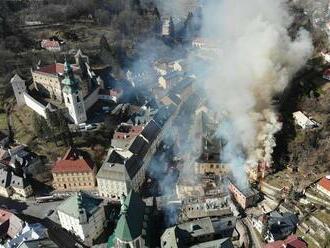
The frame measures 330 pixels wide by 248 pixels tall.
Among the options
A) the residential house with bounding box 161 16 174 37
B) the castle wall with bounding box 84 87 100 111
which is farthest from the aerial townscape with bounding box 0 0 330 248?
the residential house with bounding box 161 16 174 37

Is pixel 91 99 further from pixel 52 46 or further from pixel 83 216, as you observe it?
pixel 83 216

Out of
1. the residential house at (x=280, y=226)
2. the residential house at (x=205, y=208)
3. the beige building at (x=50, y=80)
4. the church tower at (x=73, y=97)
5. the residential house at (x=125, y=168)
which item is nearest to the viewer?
the residential house at (x=280, y=226)

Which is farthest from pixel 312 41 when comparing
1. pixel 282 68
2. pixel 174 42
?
pixel 174 42

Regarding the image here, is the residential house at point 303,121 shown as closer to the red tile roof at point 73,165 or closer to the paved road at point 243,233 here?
the paved road at point 243,233

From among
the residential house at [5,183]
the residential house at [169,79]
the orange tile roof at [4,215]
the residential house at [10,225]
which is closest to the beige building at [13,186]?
the residential house at [5,183]

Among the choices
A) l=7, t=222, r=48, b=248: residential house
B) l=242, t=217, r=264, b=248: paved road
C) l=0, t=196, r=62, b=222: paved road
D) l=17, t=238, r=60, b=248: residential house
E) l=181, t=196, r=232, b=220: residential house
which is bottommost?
l=0, t=196, r=62, b=222: paved road

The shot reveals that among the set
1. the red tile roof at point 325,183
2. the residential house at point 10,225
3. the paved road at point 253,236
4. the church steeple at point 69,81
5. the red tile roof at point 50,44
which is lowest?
the residential house at point 10,225

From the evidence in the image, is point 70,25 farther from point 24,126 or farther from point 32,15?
point 24,126

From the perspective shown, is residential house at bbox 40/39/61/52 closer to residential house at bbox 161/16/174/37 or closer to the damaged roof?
residential house at bbox 161/16/174/37
